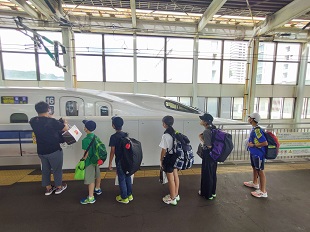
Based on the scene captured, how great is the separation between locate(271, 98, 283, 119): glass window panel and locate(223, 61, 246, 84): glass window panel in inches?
135

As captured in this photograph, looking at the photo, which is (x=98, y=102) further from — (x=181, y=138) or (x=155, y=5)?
(x=155, y=5)

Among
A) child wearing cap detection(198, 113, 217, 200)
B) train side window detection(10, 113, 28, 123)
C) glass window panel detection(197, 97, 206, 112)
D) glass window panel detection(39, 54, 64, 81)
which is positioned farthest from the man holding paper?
glass window panel detection(197, 97, 206, 112)

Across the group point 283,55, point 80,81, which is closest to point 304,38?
point 283,55

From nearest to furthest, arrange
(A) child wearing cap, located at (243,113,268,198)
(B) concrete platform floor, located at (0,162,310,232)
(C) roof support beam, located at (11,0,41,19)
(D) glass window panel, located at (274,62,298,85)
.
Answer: (B) concrete platform floor, located at (0,162,310,232) → (A) child wearing cap, located at (243,113,268,198) → (C) roof support beam, located at (11,0,41,19) → (D) glass window panel, located at (274,62,298,85)

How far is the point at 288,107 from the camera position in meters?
14.0

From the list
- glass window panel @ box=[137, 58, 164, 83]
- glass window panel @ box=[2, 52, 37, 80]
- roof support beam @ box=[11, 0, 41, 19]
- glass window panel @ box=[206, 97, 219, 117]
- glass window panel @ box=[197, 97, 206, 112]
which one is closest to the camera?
roof support beam @ box=[11, 0, 41, 19]

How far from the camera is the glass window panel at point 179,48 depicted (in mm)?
12133

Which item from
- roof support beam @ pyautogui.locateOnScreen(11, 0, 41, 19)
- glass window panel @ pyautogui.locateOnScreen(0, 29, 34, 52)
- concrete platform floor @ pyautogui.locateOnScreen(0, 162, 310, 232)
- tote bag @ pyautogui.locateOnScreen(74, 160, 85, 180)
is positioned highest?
roof support beam @ pyautogui.locateOnScreen(11, 0, 41, 19)

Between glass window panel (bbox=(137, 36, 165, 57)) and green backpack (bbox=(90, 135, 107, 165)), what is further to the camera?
glass window panel (bbox=(137, 36, 165, 57))

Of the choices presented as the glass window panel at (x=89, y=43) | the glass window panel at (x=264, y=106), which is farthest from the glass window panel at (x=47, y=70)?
the glass window panel at (x=264, y=106)

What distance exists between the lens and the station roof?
9.09 meters

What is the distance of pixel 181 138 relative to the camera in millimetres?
2785

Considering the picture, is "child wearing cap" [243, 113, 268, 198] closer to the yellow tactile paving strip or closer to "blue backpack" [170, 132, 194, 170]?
the yellow tactile paving strip

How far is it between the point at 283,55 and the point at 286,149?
1193 cm
